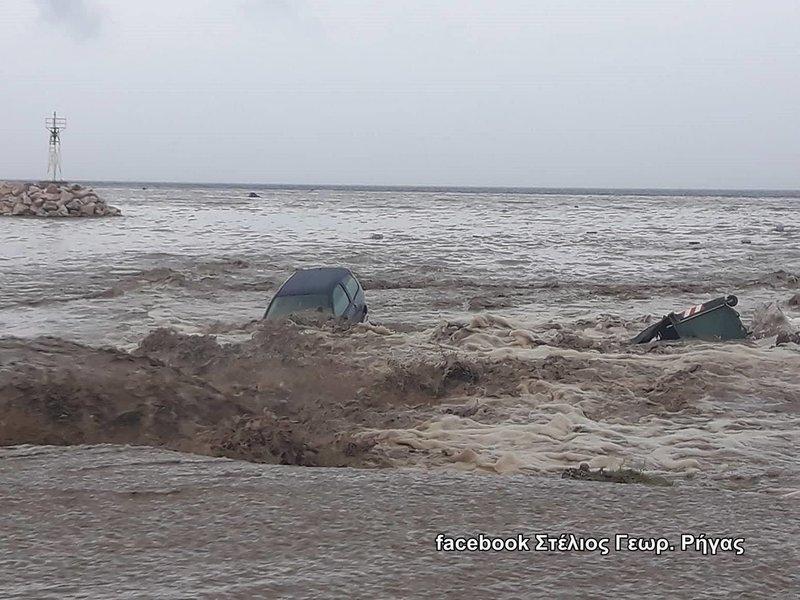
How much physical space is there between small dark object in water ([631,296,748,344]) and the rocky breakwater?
159ft

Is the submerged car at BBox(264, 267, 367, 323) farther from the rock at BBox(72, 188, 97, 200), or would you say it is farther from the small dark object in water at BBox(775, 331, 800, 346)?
the rock at BBox(72, 188, 97, 200)

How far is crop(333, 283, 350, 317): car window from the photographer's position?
1357 centimetres

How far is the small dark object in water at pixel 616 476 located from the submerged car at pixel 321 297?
7.95 m

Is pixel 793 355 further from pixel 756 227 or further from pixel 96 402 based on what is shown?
pixel 756 227

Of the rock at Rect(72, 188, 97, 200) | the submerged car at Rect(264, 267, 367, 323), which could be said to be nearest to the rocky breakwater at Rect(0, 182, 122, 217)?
the rock at Rect(72, 188, 97, 200)

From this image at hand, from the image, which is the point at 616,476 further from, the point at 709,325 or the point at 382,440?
the point at 709,325

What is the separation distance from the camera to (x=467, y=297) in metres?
19.4

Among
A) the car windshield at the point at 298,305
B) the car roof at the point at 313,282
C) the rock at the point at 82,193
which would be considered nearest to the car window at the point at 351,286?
the car roof at the point at 313,282

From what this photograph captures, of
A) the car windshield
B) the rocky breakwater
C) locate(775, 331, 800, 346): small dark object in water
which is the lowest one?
locate(775, 331, 800, 346): small dark object in water

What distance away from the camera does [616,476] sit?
5.62 metres

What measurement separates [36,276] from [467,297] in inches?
480

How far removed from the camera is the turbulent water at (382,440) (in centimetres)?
321

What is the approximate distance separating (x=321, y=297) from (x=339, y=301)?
1.39ft

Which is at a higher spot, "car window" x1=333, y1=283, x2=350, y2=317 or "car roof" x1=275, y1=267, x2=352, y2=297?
"car roof" x1=275, y1=267, x2=352, y2=297
